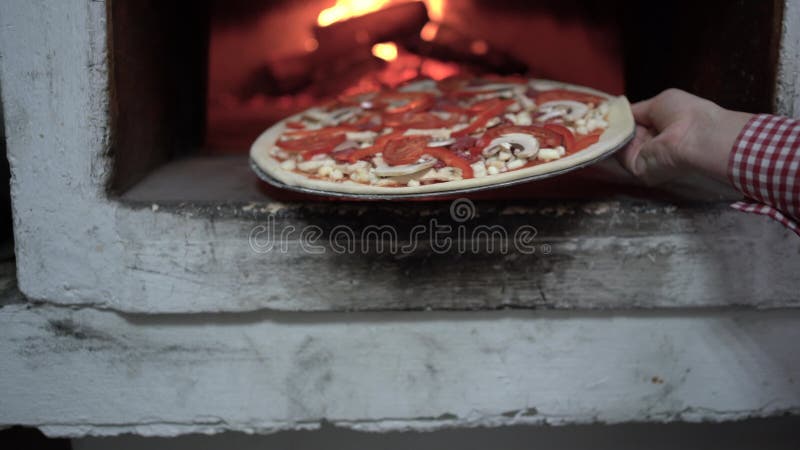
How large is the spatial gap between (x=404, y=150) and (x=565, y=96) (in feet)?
1.59

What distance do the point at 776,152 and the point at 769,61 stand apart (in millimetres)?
421

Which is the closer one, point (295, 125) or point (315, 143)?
point (315, 143)

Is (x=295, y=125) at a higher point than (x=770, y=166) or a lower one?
lower

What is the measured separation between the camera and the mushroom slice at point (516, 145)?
4.11 feet

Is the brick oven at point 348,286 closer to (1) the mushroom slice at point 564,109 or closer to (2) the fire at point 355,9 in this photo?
(1) the mushroom slice at point 564,109

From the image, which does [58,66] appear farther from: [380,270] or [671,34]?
[671,34]

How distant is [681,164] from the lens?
1237 millimetres

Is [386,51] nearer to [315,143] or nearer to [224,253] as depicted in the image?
[315,143]

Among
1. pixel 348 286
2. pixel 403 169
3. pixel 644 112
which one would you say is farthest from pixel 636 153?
pixel 348 286

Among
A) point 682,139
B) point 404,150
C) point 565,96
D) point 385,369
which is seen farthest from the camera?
point 565,96

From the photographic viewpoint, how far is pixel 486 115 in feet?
4.99

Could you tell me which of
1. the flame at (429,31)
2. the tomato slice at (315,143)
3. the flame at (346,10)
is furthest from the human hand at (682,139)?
the flame at (346,10)

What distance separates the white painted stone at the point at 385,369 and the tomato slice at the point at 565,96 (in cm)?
51

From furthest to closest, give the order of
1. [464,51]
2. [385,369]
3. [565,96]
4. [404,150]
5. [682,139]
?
[464,51], [565,96], [385,369], [404,150], [682,139]
